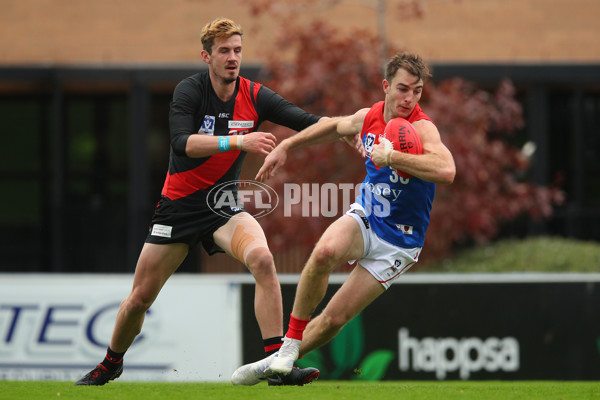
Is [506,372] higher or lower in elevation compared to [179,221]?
lower

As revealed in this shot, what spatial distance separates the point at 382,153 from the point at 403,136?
21cm

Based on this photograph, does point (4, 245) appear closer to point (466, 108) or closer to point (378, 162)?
point (466, 108)

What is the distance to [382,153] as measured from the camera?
6098 mm

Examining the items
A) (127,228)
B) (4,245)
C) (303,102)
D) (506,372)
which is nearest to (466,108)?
(303,102)

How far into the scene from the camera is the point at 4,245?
1778 centimetres

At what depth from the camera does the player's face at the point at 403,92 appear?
20.7 feet

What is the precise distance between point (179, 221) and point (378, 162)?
151 centimetres

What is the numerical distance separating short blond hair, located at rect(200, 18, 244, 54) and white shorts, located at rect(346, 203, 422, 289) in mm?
1591

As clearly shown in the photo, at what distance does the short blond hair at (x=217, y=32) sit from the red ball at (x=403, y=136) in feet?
4.25

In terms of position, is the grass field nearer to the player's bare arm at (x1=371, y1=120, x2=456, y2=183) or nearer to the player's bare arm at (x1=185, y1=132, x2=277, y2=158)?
the player's bare arm at (x1=371, y1=120, x2=456, y2=183)

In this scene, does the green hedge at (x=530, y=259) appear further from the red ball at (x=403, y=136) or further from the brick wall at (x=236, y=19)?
the red ball at (x=403, y=136)

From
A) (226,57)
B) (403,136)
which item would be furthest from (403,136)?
(226,57)

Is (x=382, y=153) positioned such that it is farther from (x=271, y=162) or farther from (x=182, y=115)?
(x=182, y=115)

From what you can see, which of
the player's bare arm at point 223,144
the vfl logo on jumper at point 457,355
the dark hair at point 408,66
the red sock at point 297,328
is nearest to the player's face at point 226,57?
the player's bare arm at point 223,144
